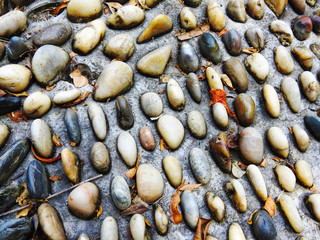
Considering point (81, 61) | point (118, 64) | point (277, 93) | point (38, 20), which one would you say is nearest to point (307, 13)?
point (277, 93)

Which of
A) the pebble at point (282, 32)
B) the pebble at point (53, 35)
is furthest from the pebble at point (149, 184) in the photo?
the pebble at point (282, 32)

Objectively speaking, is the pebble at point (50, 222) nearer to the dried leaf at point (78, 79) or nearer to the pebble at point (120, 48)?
the dried leaf at point (78, 79)

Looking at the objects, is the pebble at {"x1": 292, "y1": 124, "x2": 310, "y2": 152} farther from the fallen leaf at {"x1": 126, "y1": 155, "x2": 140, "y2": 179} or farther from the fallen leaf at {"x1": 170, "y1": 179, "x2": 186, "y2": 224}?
the fallen leaf at {"x1": 126, "y1": 155, "x2": 140, "y2": 179}

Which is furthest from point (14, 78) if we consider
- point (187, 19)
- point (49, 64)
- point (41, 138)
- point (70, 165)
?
point (187, 19)

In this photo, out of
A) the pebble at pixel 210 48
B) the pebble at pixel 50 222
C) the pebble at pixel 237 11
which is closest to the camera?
the pebble at pixel 50 222

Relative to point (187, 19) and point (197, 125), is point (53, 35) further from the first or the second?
point (197, 125)

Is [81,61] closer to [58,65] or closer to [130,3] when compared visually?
[58,65]
